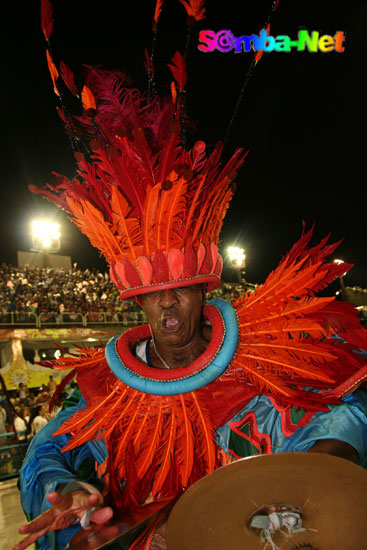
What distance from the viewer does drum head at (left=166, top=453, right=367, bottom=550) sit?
114 cm

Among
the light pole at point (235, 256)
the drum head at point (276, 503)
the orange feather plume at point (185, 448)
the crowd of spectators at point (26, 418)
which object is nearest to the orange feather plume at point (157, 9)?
the orange feather plume at point (185, 448)

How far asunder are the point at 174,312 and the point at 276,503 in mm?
1292

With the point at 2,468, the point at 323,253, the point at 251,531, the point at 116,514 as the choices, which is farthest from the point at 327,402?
the point at 2,468

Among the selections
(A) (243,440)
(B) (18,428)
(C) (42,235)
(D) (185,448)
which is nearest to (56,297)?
(C) (42,235)

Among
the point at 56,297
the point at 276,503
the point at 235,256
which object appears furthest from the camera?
the point at 235,256

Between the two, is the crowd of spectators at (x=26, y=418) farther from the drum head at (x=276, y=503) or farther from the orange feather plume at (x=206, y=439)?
the drum head at (x=276, y=503)

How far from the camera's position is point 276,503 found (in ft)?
3.98

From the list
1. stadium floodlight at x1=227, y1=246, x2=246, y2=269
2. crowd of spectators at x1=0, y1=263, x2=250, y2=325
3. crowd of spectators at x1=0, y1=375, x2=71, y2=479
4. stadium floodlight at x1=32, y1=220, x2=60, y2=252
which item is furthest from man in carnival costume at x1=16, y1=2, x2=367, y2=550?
stadium floodlight at x1=227, y1=246, x2=246, y2=269

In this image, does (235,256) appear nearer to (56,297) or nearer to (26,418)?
(56,297)

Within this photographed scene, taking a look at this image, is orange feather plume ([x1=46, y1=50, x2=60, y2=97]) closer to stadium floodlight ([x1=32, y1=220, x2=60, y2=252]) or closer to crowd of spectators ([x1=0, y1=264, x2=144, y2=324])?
crowd of spectators ([x1=0, y1=264, x2=144, y2=324])

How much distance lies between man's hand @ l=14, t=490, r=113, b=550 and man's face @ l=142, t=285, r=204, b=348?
3.09 ft

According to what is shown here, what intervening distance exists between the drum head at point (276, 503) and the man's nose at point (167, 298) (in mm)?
1259

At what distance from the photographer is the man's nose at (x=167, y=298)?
234cm

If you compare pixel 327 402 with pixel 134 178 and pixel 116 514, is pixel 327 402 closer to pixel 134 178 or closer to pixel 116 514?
pixel 116 514
